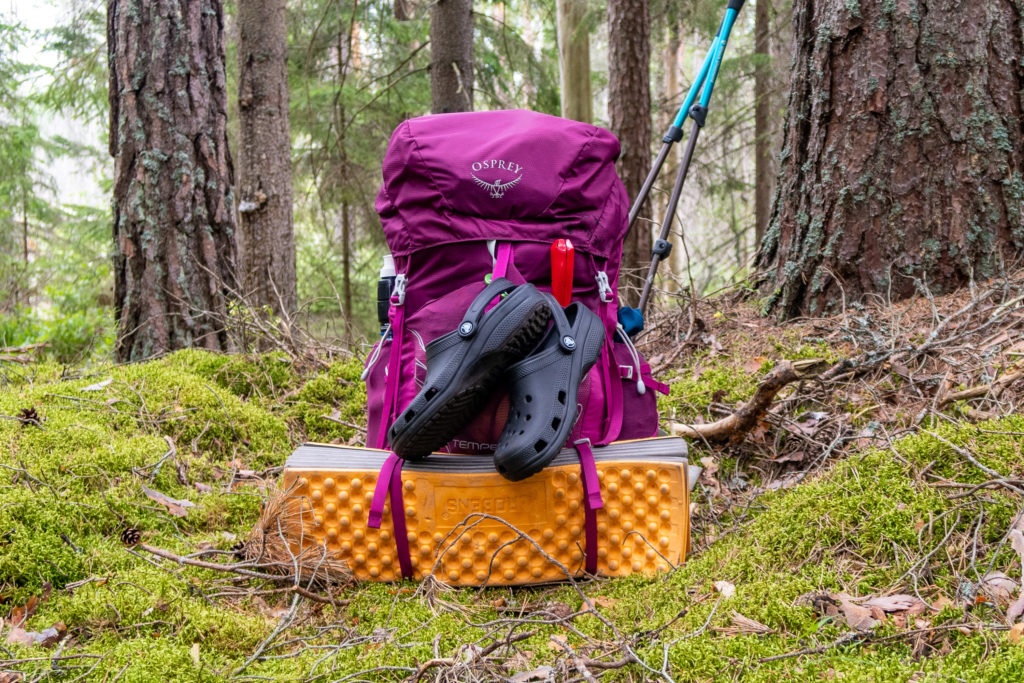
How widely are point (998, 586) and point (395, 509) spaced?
151 centimetres

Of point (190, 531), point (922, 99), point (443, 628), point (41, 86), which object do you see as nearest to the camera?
point (443, 628)

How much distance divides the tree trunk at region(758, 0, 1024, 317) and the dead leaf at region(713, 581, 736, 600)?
1.86 metres

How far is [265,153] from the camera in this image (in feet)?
20.3

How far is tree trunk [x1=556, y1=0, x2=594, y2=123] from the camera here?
28.2 feet

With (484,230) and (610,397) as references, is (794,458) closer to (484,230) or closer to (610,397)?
(610,397)

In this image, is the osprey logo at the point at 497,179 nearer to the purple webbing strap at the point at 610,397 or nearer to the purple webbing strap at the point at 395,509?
the purple webbing strap at the point at 610,397

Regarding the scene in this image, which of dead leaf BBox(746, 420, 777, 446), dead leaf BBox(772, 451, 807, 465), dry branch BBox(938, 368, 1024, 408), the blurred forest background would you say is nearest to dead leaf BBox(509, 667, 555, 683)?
dead leaf BBox(772, 451, 807, 465)

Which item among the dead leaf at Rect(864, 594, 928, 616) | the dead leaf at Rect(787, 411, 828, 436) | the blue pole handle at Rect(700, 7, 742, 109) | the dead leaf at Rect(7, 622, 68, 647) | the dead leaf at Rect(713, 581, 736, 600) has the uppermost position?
the blue pole handle at Rect(700, 7, 742, 109)

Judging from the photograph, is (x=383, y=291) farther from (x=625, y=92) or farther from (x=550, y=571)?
(x=625, y=92)

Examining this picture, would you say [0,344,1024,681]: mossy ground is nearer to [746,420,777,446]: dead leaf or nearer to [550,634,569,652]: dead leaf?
[550,634,569,652]: dead leaf

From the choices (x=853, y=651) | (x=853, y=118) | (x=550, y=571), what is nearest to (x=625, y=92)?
(x=853, y=118)

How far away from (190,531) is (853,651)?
2.02 metres

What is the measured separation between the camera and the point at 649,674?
1.54 m

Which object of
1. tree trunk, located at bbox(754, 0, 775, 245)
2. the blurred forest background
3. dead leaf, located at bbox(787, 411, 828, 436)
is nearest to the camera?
dead leaf, located at bbox(787, 411, 828, 436)
